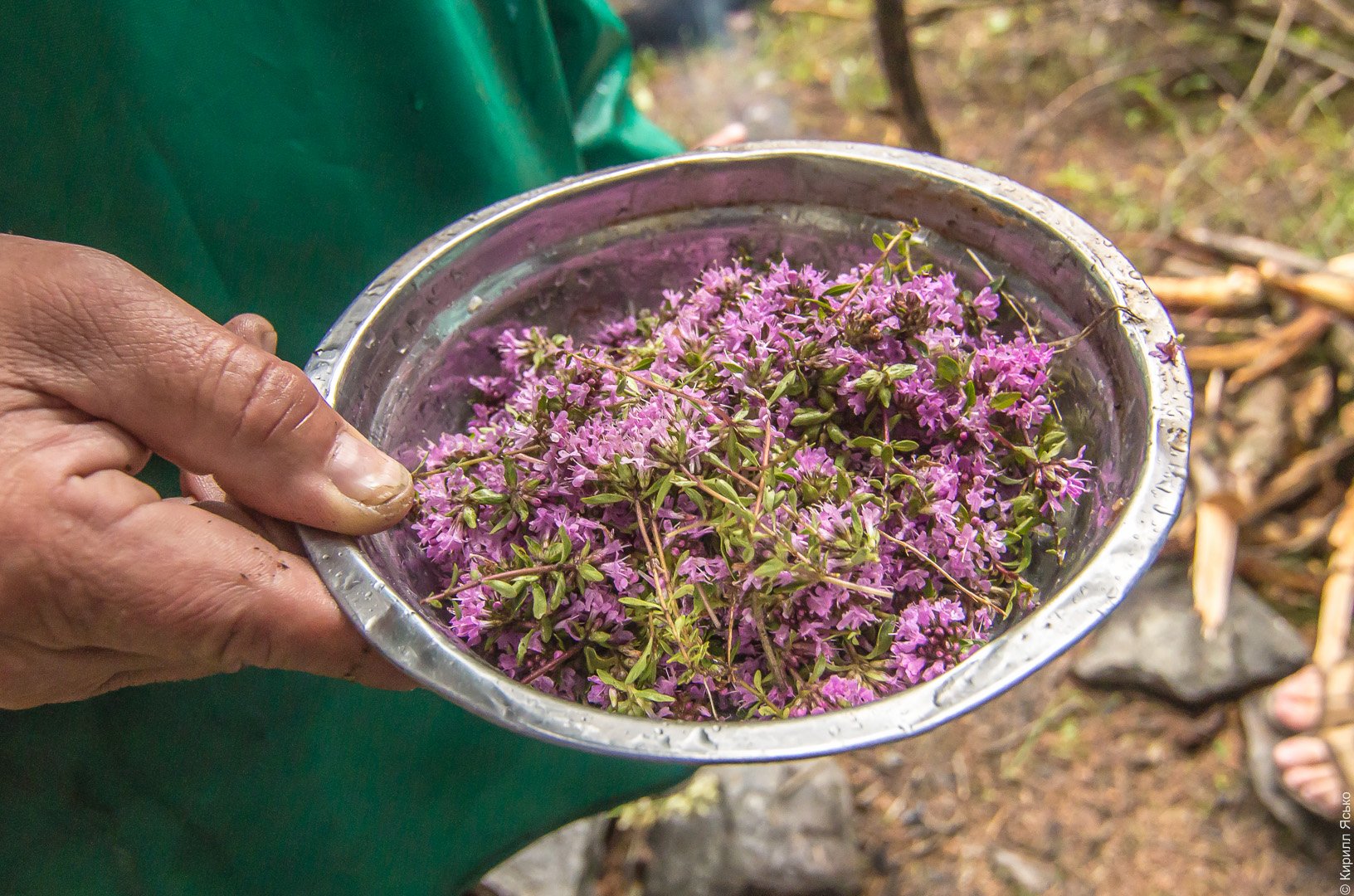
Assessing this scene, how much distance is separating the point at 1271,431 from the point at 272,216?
3.52m

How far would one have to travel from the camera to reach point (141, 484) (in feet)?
4.14

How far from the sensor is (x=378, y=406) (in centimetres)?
149

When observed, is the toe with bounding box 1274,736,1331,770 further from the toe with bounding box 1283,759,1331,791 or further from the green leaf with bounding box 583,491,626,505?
the green leaf with bounding box 583,491,626,505

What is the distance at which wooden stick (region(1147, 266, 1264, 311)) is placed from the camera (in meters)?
3.66

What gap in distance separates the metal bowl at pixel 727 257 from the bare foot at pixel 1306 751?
220cm

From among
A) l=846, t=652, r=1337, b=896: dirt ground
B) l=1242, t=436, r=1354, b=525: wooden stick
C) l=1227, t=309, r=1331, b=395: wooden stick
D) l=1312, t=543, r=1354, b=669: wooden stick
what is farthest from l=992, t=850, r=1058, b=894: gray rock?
l=1227, t=309, r=1331, b=395: wooden stick

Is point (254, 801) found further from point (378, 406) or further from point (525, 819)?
point (378, 406)

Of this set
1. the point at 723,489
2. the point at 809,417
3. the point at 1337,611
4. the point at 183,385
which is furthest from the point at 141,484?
the point at 1337,611

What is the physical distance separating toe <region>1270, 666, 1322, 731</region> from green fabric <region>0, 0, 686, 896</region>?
248 cm

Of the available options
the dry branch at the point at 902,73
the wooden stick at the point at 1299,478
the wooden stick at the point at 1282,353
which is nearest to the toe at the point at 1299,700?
the wooden stick at the point at 1299,478

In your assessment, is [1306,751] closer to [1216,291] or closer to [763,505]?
[1216,291]

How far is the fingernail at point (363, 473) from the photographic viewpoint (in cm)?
125

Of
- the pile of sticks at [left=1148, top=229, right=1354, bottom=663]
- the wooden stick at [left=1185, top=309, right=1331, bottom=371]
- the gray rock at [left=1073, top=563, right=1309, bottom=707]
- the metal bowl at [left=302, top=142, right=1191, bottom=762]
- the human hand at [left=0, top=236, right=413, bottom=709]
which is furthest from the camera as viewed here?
the wooden stick at [left=1185, top=309, right=1331, bottom=371]

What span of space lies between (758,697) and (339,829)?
1.28 metres
